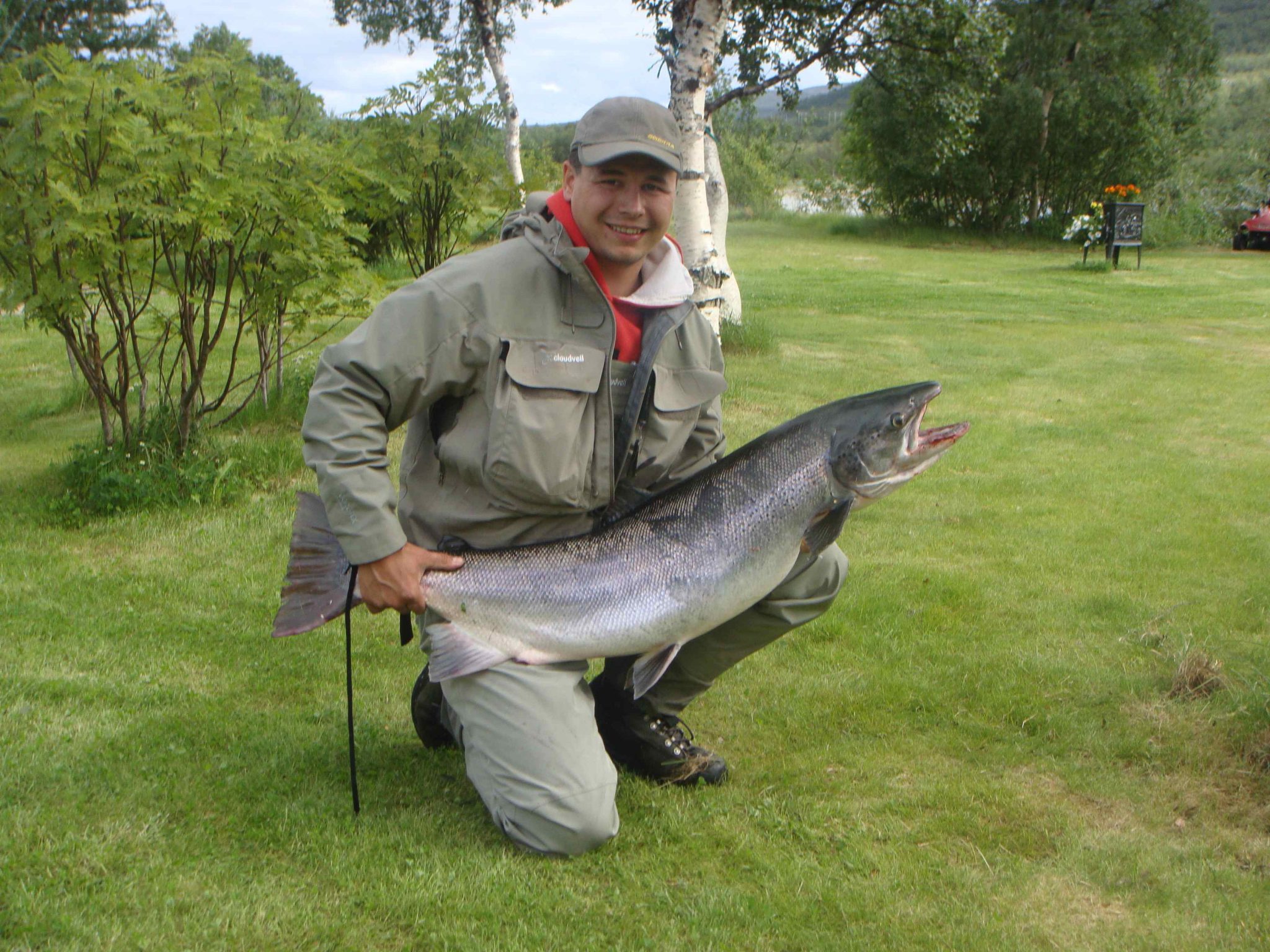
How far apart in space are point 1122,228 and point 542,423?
20505 mm

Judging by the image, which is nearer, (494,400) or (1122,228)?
(494,400)

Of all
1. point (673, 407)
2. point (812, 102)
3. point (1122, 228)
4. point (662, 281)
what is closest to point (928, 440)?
point (673, 407)

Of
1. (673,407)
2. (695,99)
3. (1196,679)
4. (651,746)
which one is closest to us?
(673,407)

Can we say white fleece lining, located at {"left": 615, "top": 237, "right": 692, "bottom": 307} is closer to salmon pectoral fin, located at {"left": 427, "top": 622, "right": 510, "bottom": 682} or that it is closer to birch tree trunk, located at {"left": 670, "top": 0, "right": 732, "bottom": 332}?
salmon pectoral fin, located at {"left": 427, "top": 622, "right": 510, "bottom": 682}

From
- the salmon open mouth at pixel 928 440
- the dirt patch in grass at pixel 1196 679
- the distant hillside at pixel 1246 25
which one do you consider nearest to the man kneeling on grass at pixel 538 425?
the salmon open mouth at pixel 928 440

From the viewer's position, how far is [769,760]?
153 inches

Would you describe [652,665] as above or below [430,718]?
above

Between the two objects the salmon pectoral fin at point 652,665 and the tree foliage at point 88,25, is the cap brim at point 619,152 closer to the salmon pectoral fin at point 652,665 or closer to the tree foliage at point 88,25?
the salmon pectoral fin at point 652,665

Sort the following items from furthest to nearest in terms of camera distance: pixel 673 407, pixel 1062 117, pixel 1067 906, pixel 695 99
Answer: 1. pixel 1062 117
2. pixel 695 99
3. pixel 673 407
4. pixel 1067 906

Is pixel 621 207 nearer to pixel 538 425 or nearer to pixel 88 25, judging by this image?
pixel 538 425

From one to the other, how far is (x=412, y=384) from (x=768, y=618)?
4.34 feet

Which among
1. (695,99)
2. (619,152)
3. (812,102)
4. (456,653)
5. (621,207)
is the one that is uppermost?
(812,102)

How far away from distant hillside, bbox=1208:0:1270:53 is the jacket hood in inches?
6603

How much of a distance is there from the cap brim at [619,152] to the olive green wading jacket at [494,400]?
23 cm
